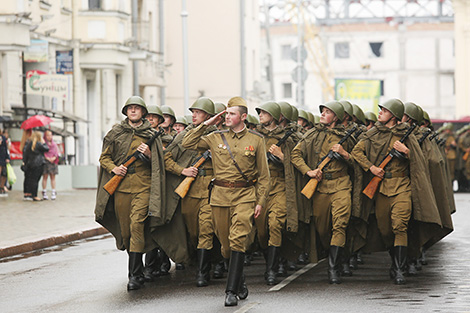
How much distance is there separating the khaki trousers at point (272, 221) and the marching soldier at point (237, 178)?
1694mm

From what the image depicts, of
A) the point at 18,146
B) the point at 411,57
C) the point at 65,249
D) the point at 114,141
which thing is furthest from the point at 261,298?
the point at 411,57

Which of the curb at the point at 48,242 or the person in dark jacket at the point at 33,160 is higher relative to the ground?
the person in dark jacket at the point at 33,160

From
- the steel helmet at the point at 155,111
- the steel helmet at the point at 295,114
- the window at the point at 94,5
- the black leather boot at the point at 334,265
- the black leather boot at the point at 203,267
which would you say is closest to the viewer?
the black leather boot at the point at 203,267

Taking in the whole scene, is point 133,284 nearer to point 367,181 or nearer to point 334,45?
point 367,181

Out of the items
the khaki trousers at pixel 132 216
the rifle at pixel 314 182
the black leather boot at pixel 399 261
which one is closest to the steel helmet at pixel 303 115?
the rifle at pixel 314 182

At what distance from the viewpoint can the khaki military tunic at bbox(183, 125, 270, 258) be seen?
11375 millimetres

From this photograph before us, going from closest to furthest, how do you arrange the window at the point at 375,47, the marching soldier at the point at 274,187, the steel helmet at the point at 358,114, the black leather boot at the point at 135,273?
the black leather boot at the point at 135,273 → the marching soldier at the point at 274,187 → the steel helmet at the point at 358,114 → the window at the point at 375,47

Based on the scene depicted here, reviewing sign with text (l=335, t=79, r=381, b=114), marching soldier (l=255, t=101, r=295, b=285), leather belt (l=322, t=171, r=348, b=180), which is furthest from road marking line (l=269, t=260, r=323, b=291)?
sign with text (l=335, t=79, r=381, b=114)

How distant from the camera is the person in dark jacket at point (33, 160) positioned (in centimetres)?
2641

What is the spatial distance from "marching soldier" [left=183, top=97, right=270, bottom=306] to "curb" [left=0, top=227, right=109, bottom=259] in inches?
230

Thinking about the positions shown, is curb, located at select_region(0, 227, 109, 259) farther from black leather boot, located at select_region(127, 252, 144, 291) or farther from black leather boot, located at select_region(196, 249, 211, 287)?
black leather boot, located at select_region(196, 249, 211, 287)

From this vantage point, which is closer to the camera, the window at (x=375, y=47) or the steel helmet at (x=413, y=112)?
the steel helmet at (x=413, y=112)

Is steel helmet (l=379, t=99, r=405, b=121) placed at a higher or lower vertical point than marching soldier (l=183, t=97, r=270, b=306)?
higher

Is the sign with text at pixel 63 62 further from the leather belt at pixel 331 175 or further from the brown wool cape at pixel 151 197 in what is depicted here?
the leather belt at pixel 331 175
